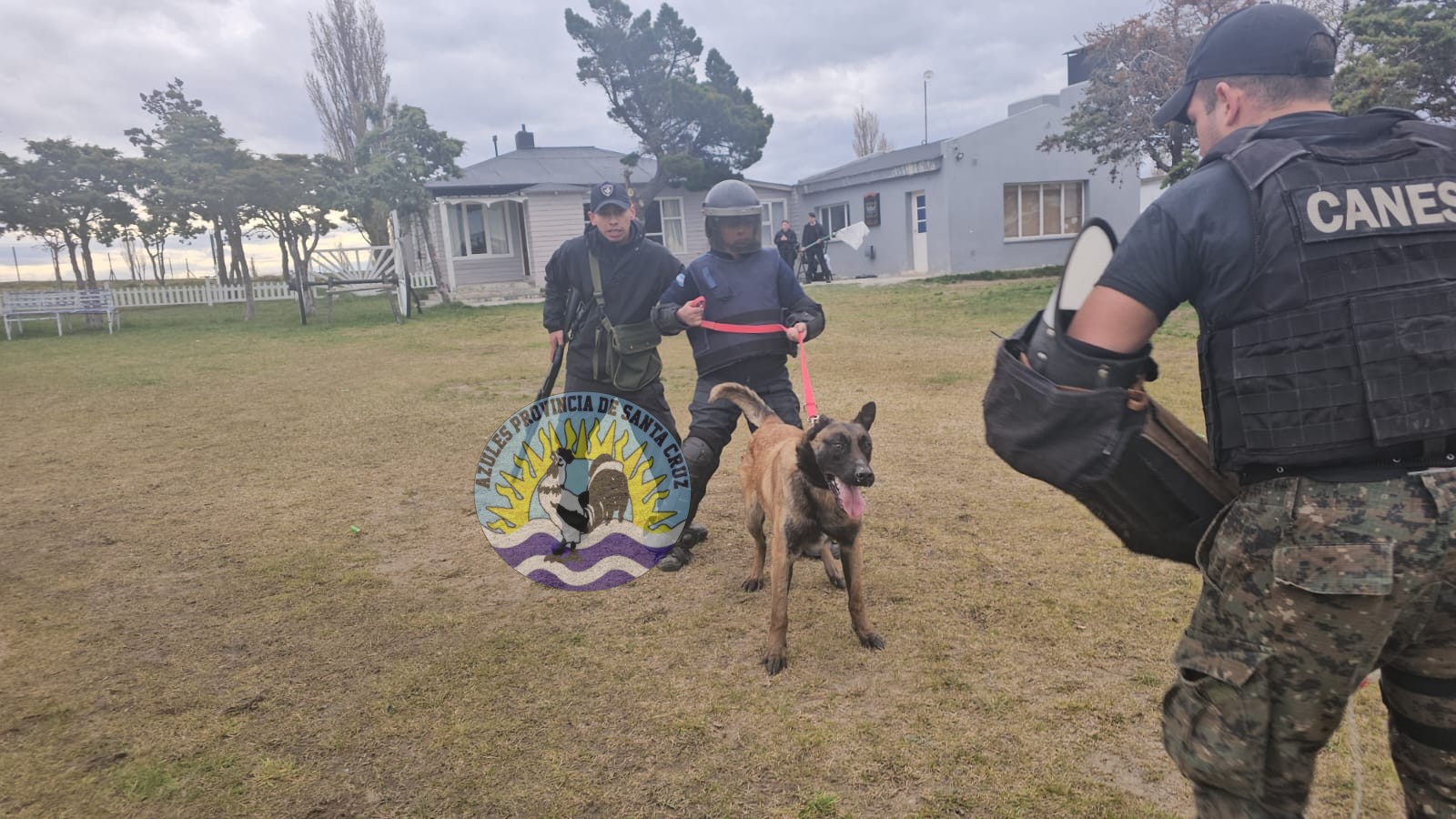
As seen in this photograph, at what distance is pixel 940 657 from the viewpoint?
3725 mm

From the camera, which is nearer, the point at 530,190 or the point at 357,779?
the point at 357,779

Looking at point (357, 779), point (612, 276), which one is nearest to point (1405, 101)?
point (612, 276)

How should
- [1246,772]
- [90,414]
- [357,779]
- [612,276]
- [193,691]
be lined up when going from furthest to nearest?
[90,414], [612,276], [193,691], [357,779], [1246,772]

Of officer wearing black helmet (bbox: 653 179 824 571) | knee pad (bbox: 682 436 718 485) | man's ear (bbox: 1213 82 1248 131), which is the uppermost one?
man's ear (bbox: 1213 82 1248 131)

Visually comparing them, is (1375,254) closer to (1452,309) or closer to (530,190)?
(1452,309)

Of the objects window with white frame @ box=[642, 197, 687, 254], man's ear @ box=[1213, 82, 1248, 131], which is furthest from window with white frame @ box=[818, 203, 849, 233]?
man's ear @ box=[1213, 82, 1248, 131]

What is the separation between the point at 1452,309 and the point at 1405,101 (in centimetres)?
1577

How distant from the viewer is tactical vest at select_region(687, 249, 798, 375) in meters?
4.82

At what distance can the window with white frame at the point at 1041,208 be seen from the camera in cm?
2730

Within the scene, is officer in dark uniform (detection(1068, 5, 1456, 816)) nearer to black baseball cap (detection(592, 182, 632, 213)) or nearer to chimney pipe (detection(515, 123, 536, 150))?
black baseball cap (detection(592, 182, 632, 213))

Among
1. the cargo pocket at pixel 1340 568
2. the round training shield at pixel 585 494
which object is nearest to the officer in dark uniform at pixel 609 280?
the round training shield at pixel 585 494

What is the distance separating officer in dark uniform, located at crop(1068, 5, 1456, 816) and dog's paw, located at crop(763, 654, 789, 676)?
6.81ft

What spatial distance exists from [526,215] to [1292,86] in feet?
91.6

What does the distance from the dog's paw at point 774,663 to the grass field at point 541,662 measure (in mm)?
60
